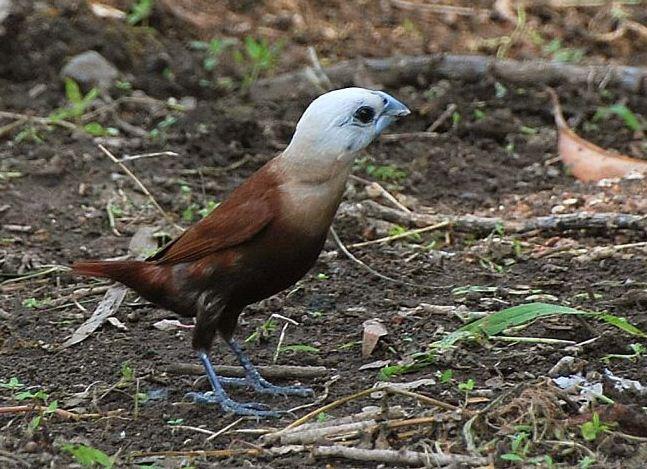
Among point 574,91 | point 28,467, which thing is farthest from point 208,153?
point 28,467

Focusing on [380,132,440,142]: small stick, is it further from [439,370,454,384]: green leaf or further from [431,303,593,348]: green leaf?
[439,370,454,384]: green leaf

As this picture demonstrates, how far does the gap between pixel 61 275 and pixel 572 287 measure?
227 centimetres

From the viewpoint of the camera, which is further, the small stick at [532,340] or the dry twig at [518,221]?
the dry twig at [518,221]

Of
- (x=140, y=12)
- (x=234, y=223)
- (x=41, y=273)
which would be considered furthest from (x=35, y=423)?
(x=140, y=12)

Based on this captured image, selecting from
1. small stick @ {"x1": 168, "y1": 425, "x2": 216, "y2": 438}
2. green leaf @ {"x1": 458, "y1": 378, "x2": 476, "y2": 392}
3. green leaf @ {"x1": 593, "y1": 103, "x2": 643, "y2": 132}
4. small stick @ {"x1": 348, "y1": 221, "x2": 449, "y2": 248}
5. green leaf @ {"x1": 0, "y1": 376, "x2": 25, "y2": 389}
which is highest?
green leaf @ {"x1": 458, "y1": 378, "x2": 476, "y2": 392}

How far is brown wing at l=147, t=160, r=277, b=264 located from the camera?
4.14m

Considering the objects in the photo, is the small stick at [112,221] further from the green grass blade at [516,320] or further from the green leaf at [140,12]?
the green leaf at [140,12]

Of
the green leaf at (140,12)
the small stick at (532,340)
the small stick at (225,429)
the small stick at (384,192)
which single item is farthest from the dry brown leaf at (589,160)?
the green leaf at (140,12)

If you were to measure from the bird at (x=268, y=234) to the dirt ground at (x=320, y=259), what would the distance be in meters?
0.28

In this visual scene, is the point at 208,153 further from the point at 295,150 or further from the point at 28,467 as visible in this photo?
the point at 28,467

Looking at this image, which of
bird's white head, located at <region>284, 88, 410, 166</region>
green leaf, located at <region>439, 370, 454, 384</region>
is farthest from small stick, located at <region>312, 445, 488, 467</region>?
bird's white head, located at <region>284, 88, 410, 166</region>

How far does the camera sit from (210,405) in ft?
13.9

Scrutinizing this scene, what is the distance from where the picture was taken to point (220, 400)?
4.21 meters

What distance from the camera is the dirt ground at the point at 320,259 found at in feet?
12.8
